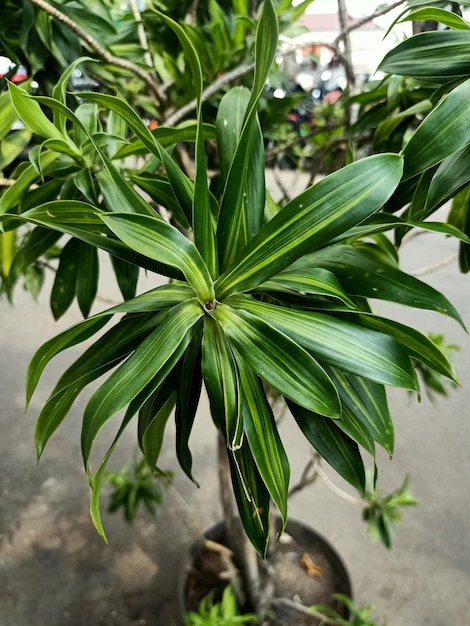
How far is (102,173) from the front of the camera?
0.61m

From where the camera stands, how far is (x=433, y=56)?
52cm

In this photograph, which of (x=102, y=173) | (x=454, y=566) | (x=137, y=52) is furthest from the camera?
(x=454, y=566)

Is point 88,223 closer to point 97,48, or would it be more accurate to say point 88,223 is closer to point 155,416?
point 155,416

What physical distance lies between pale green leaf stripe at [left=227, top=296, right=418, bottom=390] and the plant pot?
0.87 m

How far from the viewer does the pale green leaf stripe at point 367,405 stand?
537 mm

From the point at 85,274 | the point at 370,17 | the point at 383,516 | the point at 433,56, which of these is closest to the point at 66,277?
the point at 85,274

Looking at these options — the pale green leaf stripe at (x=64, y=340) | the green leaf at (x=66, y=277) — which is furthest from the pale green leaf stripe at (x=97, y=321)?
the green leaf at (x=66, y=277)

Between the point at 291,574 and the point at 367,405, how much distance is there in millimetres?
883

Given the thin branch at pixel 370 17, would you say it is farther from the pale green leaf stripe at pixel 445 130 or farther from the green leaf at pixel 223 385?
the green leaf at pixel 223 385

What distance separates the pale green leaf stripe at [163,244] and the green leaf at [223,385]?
49mm

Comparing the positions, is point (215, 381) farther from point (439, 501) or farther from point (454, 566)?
point (439, 501)

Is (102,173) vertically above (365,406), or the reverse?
(102,173)

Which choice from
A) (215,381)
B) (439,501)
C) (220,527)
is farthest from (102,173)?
(439,501)

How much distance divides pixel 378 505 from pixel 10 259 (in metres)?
0.86
